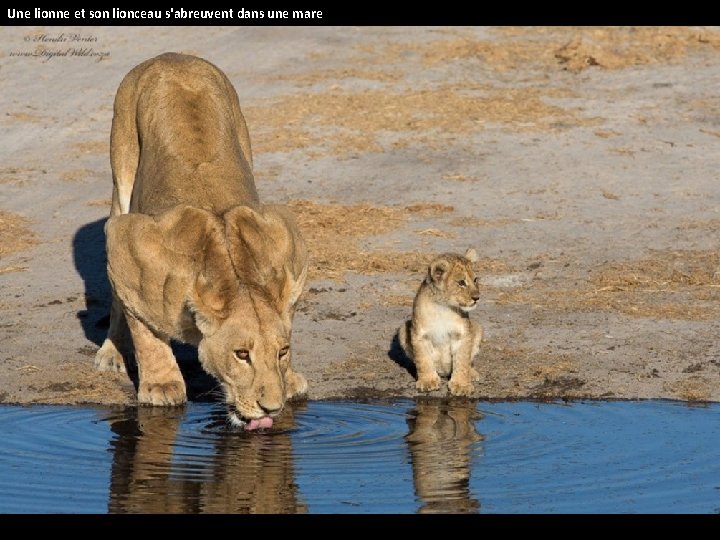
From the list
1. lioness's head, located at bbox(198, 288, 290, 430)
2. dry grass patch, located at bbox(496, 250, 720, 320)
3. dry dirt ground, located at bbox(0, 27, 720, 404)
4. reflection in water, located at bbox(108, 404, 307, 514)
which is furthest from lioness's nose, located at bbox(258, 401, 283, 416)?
dry grass patch, located at bbox(496, 250, 720, 320)

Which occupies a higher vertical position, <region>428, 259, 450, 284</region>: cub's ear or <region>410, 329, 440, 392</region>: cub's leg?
<region>428, 259, 450, 284</region>: cub's ear

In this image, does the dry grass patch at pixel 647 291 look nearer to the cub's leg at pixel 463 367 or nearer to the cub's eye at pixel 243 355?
the cub's leg at pixel 463 367

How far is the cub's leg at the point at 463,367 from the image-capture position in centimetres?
1005

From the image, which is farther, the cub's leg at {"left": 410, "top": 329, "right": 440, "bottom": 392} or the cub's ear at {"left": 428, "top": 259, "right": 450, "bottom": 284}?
the cub's ear at {"left": 428, "top": 259, "right": 450, "bottom": 284}

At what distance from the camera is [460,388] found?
10.0 meters

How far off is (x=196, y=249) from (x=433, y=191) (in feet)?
21.9

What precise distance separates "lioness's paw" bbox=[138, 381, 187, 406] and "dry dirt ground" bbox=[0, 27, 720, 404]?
0.34 metres

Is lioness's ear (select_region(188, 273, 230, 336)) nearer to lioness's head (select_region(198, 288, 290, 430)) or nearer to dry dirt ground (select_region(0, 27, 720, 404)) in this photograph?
lioness's head (select_region(198, 288, 290, 430))

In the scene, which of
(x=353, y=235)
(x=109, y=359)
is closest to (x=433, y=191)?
(x=353, y=235)

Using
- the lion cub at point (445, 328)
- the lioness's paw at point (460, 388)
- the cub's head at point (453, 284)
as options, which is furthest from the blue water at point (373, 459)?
the cub's head at point (453, 284)

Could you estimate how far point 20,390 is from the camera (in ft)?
33.0

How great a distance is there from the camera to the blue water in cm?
758

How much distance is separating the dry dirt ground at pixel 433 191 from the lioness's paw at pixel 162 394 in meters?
0.34
